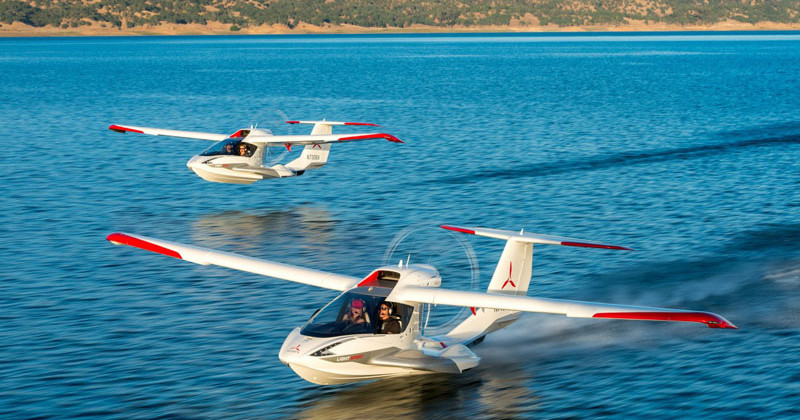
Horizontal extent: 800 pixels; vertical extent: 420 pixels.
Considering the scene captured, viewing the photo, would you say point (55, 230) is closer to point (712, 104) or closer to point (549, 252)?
point (549, 252)

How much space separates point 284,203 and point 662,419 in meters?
32.1

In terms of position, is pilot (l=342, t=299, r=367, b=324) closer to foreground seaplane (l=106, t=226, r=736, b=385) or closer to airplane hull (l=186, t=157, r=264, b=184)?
A: foreground seaplane (l=106, t=226, r=736, b=385)

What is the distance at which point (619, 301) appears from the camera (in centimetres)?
3120

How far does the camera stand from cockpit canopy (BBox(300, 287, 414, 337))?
21422 millimetres

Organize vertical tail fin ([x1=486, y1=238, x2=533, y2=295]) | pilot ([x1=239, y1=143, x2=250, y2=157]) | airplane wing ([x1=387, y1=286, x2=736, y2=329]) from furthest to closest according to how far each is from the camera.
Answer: pilot ([x1=239, y1=143, x2=250, y2=157]) → vertical tail fin ([x1=486, y1=238, x2=533, y2=295]) → airplane wing ([x1=387, y1=286, x2=736, y2=329])

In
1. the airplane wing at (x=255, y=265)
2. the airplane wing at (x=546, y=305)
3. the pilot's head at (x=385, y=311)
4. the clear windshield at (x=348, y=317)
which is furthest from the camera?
the airplane wing at (x=255, y=265)

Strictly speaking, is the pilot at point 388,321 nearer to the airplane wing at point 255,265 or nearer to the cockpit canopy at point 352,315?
the cockpit canopy at point 352,315

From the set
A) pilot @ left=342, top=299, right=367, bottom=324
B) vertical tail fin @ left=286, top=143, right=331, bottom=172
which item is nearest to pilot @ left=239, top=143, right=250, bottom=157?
vertical tail fin @ left=286, top=143, right=331, bottom=172

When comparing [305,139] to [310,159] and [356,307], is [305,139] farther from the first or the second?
[356,307]

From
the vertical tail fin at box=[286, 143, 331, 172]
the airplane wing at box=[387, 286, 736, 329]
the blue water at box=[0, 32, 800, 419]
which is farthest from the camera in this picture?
the vertical tail fin at box=[286, 143, 331, 172]

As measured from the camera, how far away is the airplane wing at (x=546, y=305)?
64.8ft

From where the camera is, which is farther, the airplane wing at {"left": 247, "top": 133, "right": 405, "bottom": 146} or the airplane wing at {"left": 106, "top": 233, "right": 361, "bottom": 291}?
Answer: the airplane wing at {"left": 247, "top": 133, "right": 405, "bottom": 146}

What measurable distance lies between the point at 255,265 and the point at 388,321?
469 cm

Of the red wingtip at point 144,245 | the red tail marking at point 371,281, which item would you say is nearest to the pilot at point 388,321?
the red tail marking at point 371,281
